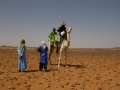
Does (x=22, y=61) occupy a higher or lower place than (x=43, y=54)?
lower

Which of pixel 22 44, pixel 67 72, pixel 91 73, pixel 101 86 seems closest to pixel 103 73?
pixel 91 73

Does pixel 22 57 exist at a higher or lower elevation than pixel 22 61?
higher

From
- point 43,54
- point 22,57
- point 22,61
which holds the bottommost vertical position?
point 22,61

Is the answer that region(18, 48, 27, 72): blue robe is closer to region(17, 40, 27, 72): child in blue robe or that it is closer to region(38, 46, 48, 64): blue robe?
region(17, 40, 27, 72): child in blue robe

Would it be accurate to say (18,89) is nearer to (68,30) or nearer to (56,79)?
(56,79)

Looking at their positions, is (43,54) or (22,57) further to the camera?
(22,57)

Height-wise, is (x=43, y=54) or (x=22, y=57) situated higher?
(x=43, y=54)

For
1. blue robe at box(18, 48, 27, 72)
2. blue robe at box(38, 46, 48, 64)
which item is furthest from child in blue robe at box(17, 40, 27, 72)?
blue robe at box(38, 46, 48, 64)

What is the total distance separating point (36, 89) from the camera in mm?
11469

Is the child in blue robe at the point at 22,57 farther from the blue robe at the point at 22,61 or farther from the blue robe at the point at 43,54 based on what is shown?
the blue robe at the point at 43,54

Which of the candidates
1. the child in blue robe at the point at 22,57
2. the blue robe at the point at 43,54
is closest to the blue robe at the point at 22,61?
the child in blue robe at the point at 22,57

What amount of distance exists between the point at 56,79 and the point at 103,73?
245 cm

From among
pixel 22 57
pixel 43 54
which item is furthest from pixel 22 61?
pixel 43 54

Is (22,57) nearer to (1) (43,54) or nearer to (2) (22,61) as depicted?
(2) (22,61)
